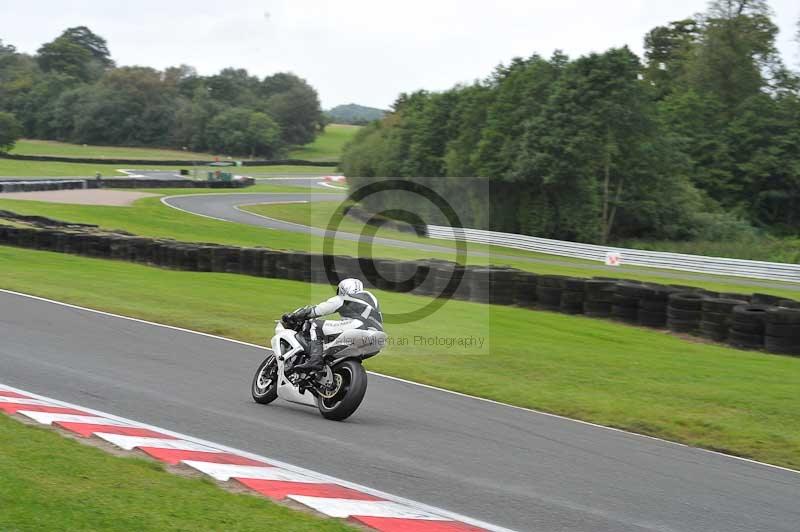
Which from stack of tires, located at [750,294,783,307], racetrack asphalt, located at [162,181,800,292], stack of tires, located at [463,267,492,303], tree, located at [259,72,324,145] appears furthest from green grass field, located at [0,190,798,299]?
tree, located at [259,72,324,145]

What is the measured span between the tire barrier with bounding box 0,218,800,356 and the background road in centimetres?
632

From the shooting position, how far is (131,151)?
104 metres

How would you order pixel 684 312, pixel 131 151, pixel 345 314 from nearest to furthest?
1. pixel 345 314
2. pixel 684 312
3. pixel 131 151

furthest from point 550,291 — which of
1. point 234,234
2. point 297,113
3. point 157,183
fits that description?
point 297,113

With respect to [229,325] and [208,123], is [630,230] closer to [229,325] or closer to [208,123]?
[229,325]

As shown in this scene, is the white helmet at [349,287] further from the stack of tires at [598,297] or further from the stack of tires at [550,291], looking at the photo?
the stack of tires at [550,291]

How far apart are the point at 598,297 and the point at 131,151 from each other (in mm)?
94115

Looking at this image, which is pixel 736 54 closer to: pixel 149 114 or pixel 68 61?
pixel 149 114

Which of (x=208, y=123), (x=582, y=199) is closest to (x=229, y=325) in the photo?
(x=582, y=199)

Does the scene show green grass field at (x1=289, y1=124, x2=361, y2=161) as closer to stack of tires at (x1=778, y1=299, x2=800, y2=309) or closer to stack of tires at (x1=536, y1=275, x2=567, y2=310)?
Result: stack of tires at (x1=536, y1=275, x2=567, y2=310)

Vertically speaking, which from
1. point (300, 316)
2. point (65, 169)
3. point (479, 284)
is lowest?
point (479, 284)

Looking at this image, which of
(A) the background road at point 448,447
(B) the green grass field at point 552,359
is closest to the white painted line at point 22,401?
(A) the background road at point 448,447

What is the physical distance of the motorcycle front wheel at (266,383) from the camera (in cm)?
970

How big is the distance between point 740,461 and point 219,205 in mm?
44774
